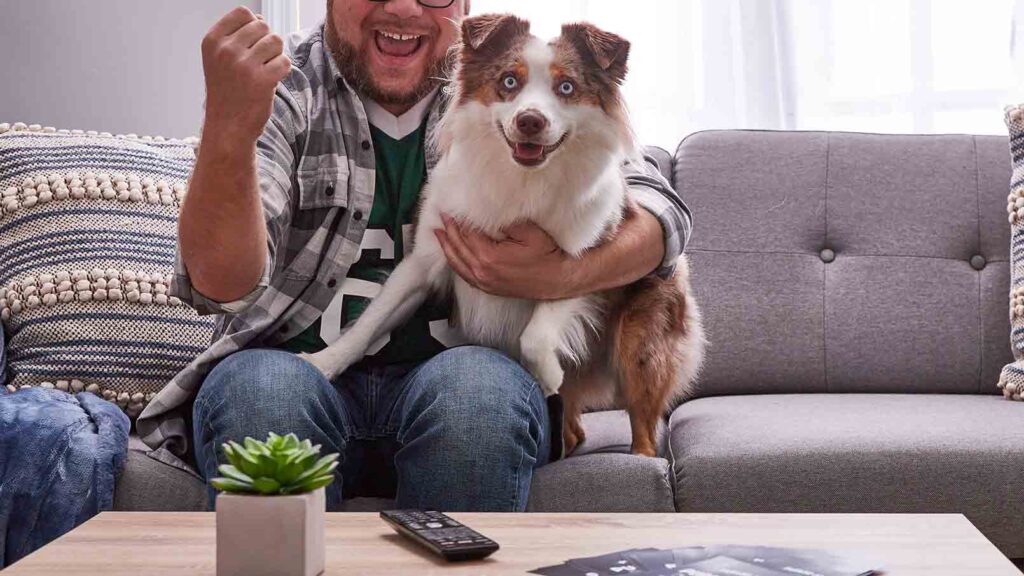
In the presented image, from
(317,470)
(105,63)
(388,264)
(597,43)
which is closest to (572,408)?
(388,264)

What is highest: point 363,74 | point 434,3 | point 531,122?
point 434,3

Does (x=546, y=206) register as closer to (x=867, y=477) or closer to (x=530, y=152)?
(x=530, y=152)

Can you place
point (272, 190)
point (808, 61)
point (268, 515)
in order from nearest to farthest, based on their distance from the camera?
1. point (268, 515)
2. point (272, 190)
3. point (808, 61)

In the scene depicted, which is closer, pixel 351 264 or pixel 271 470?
pixel 271 470

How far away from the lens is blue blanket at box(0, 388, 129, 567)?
1.50m

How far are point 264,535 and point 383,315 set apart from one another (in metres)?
0.86

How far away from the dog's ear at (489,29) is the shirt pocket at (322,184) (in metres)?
0.29

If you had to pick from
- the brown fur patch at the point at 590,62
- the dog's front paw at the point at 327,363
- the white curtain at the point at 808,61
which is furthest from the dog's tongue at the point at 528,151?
the white curtain at the point at 808,61

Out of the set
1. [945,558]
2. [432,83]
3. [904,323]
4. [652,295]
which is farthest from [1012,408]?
[432,83]

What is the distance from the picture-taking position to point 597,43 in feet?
5.66

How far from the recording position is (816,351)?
2297mm

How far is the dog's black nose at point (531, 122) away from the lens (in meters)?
1.65

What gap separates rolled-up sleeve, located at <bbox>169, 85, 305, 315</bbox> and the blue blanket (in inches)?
10.2

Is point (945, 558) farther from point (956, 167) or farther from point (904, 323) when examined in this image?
point (956, 167)
